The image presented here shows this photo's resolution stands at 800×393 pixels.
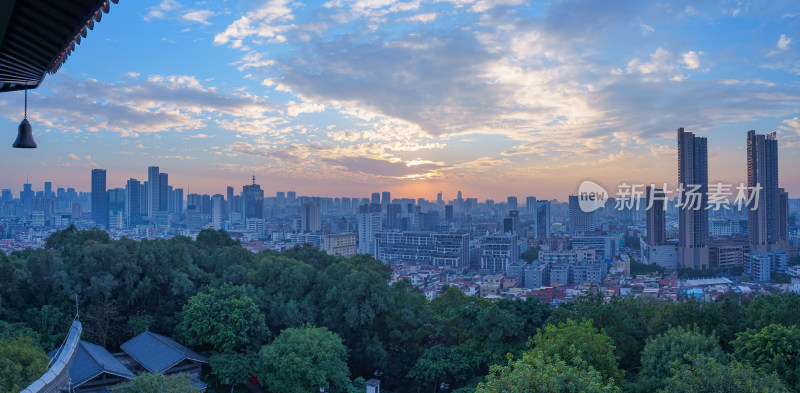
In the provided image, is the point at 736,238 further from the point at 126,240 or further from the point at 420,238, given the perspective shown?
the point at 126,240

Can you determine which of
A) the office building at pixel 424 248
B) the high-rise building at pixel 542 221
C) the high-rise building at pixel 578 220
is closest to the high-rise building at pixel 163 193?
the office building at pixel 424 248

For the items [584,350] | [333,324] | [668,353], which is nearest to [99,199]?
[333,324]

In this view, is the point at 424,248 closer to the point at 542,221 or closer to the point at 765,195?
the point at 542,221

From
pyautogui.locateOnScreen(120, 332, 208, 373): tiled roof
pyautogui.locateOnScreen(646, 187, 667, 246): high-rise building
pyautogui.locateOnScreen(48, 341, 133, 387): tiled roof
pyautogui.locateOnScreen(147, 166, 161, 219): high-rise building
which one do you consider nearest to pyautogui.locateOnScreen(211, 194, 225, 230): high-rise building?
pyautogui.locateOnScreen(147, 166, 161, 219): high-rise building

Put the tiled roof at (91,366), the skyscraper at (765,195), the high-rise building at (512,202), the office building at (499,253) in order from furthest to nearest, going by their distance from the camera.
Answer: the high-rise building at (512,202)
the office building at (499,253)
the skyscraper at (765,195)
the tiled roof at (91,366)

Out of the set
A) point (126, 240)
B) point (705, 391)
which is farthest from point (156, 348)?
point (705, 391)

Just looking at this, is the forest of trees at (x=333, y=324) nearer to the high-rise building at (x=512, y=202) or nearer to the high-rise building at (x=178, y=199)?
the high-rise building at (x=178, y=199)
